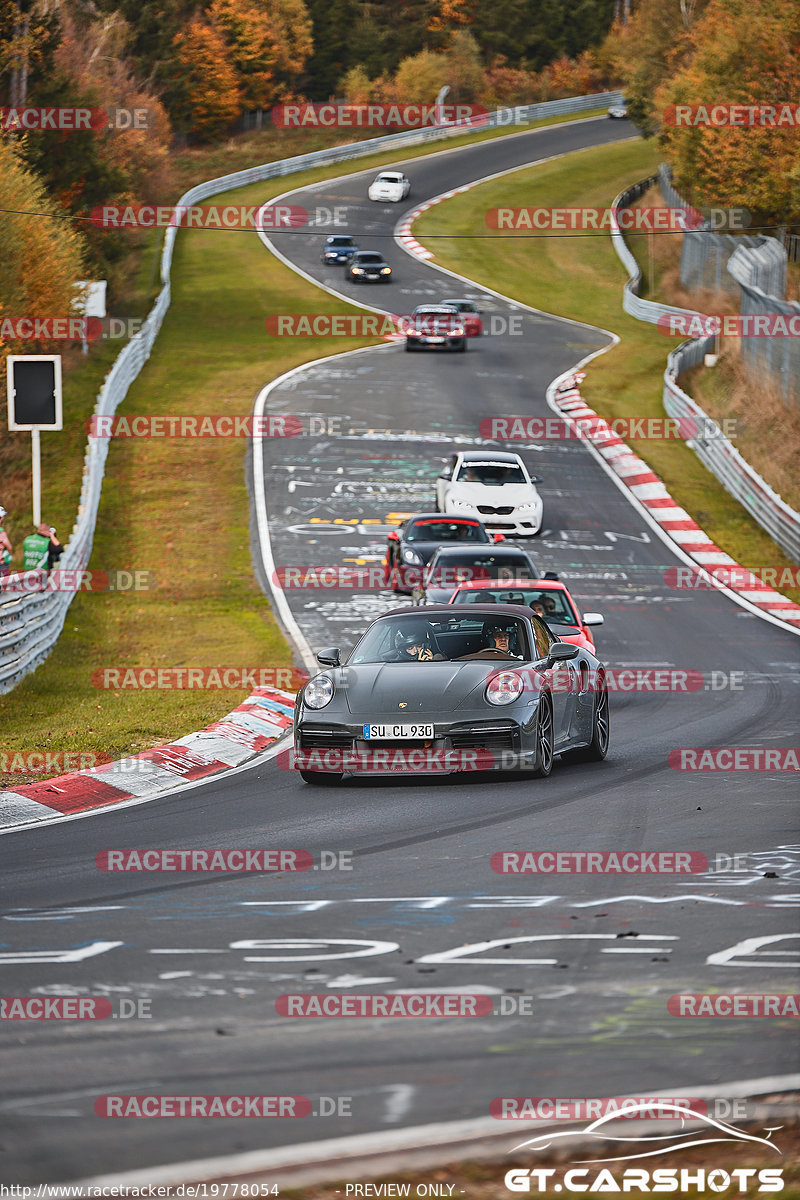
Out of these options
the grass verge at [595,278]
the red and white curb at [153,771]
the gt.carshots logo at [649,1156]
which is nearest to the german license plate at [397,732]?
the red and white curb at [153,771]

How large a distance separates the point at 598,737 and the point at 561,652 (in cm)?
107

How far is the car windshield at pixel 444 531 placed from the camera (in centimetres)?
2606

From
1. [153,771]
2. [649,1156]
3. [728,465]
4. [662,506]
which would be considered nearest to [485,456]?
[662,506]

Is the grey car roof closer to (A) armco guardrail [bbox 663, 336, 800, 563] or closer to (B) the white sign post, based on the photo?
(A) armco guardrail [bbox 663, 336, 800, 563]

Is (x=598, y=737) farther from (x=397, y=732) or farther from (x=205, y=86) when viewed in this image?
(x=205, y=86)

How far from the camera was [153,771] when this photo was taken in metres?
12.6

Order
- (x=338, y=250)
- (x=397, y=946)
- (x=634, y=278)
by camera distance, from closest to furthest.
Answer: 1. (x=397, y=946)
2. (x=634, y=278)
3. (x=338, y=250)

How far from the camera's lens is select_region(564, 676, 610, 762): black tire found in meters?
13.2

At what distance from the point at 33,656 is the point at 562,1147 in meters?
15.1

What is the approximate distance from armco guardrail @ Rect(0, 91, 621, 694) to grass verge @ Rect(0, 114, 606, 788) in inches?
14.6

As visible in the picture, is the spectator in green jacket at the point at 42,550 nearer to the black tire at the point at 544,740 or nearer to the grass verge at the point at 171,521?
the grass verge at the point at 171,521

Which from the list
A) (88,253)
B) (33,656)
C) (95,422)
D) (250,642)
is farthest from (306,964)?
(88,253)

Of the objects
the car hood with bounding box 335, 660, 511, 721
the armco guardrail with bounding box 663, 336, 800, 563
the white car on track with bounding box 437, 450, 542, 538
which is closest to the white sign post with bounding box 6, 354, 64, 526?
the white car on track with bounding box 437, 450, 542, 538

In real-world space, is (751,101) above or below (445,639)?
above
